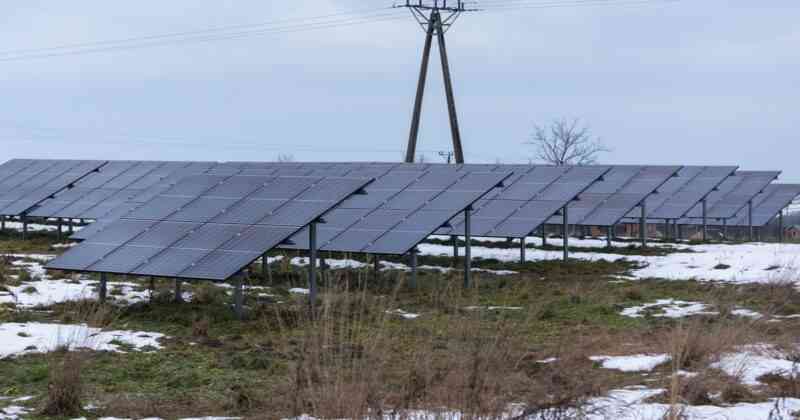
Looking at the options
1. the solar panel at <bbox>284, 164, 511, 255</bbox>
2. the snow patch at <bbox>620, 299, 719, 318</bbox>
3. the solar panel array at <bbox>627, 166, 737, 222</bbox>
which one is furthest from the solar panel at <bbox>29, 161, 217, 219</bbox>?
the solar panel array at <bbox>627, 166, 737, 222</bbox>

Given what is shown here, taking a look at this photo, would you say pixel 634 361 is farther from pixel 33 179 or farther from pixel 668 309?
pixel 33 179

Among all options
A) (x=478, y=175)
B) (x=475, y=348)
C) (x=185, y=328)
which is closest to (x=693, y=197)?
(x=478, y=175)

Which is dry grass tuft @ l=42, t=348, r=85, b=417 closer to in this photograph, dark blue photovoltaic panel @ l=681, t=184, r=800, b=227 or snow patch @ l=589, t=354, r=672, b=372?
snow patch @ l=589, t=354, r=672, b=372

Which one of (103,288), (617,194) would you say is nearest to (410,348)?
(103,288)

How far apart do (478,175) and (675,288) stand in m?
5.21

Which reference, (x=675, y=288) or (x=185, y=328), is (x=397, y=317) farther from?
(x=675, y=288)

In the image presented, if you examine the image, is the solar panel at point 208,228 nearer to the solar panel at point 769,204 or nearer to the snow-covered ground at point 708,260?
the snow-covered ground at point 708,260

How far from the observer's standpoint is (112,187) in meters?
31.6

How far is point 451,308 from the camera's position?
1589 centimetres

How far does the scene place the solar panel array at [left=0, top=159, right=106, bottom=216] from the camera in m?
30.9

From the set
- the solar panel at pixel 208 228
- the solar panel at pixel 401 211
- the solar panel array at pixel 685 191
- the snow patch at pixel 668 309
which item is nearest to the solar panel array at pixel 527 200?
the solar panel at pixel 401 211

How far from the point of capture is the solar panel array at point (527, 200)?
24.2 m

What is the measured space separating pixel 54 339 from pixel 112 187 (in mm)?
19334

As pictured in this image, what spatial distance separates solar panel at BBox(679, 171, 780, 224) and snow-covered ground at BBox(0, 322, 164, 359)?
96.5 feet
